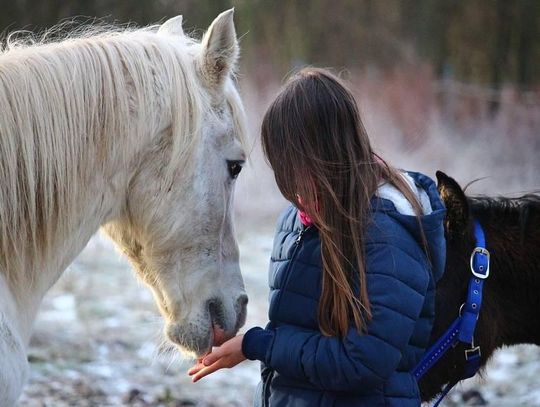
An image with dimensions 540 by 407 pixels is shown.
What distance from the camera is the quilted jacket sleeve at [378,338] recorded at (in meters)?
2.00

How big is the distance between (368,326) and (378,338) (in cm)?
4

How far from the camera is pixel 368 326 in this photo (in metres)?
2.02

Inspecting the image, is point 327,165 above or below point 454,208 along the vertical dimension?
above

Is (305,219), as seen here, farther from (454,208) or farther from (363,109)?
(363,109)

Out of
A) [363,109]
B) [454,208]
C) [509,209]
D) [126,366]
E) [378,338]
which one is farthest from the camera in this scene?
[363,109]

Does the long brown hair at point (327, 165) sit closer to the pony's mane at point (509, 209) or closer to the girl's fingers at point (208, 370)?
the girl's fingers at point (208, 370)

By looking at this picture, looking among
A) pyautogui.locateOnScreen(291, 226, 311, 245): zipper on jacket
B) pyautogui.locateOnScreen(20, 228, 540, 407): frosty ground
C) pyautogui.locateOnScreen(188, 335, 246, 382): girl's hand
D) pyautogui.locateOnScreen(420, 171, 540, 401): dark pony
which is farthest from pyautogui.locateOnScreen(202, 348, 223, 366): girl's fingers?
pyautogui.locateOnScreen(20, 228, 540, 407): frosty ground

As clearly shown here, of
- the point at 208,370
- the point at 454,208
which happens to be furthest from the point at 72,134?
the point at 454,208

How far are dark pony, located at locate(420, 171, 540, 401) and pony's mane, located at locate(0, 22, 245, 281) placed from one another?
95 centimetres

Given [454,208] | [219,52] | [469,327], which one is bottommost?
[469,327]

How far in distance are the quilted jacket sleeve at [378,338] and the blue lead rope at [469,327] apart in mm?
501

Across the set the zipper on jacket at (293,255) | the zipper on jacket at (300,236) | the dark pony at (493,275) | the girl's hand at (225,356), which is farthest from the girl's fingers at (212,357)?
the dark pony at (493,275)

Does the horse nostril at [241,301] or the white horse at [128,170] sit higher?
the white horse at [128,170]

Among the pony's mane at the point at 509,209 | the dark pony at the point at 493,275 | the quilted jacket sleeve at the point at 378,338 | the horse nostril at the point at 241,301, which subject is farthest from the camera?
the pony's mane at the point at 509,209
